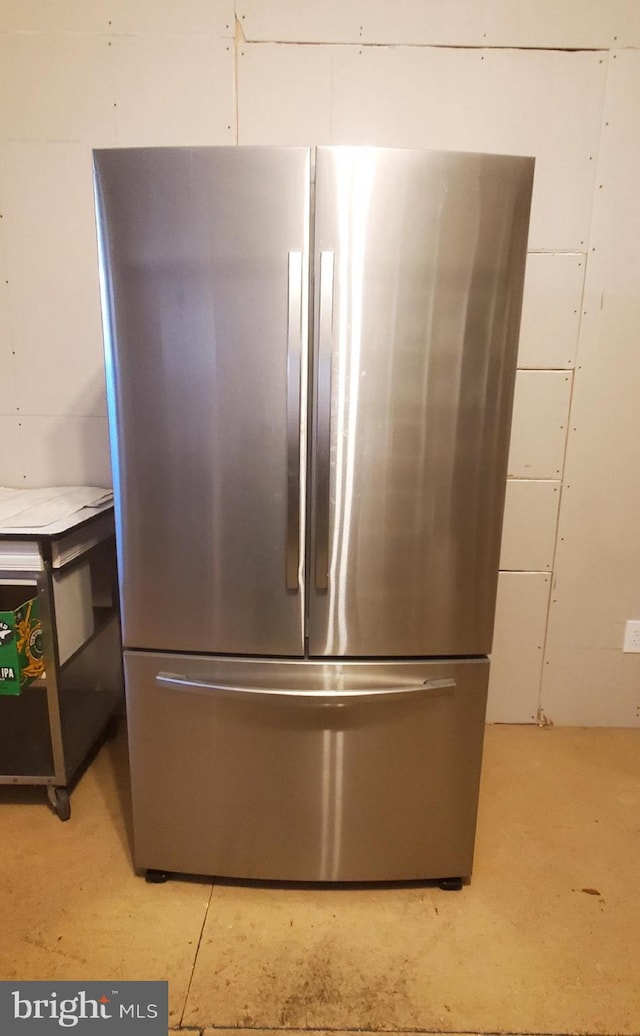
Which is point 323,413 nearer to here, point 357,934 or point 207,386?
point 207,386

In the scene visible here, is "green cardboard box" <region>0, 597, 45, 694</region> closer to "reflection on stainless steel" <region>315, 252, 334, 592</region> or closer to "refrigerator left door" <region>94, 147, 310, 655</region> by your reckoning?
"refrigerator left door" <region>94, 147, 310, 655</region>

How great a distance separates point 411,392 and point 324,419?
188 millimetres

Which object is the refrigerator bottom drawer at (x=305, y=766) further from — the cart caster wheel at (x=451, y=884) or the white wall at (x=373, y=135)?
the white wall at (x=373, y=135)

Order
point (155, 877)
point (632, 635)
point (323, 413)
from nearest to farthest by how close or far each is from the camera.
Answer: point (323, 413) < point (155, 877) < point (632, 635)

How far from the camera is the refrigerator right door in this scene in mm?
1093

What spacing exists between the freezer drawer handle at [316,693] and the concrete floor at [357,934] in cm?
56

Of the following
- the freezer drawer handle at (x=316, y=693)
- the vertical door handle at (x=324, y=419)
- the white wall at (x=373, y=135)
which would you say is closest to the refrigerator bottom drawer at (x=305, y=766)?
the freezer drawer handle at (x=316, y=693)

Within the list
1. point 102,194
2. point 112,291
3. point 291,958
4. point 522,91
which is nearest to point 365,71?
point 522,91

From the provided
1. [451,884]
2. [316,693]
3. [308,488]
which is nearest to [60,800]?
[316,693]

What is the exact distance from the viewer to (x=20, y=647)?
4.89 ft

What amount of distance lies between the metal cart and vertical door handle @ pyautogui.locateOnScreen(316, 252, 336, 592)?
70cm

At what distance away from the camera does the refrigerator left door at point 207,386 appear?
3.61 feet

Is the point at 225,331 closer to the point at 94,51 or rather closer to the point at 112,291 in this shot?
the point at 112,291

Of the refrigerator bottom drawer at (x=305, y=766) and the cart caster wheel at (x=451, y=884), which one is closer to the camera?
the refrigerator bottom drawer at (x=305, y=766)
